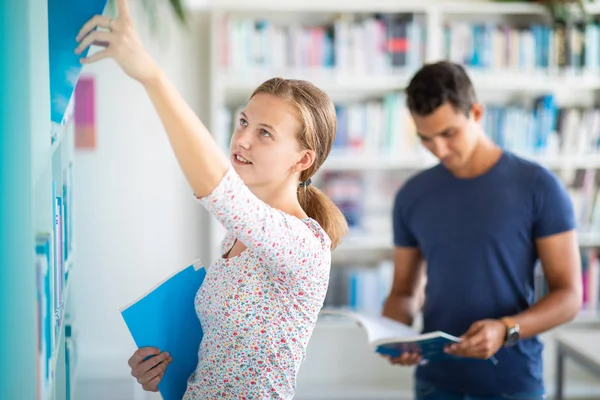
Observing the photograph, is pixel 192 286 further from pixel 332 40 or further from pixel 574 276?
pixel 332 40

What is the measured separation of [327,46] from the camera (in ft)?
12.1

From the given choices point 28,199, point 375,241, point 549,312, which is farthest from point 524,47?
point 28,199

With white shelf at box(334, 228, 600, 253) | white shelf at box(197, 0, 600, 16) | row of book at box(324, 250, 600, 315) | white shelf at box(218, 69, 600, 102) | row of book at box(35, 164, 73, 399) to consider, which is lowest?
row of book at box(324, 250, 600, 315)

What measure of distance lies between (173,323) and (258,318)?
199mm

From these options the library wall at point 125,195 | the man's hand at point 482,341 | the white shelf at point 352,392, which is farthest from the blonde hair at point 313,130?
the white shelf at point 352,392

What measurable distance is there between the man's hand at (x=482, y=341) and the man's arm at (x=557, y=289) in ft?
0.24

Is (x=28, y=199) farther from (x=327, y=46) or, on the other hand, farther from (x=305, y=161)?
(x=327, y=46)

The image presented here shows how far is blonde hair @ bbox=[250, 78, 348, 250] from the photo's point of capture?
115 centimetres

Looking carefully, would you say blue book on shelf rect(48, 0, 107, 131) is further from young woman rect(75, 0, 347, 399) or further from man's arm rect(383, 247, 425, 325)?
man's arm rect(383, 247, 425, 325)

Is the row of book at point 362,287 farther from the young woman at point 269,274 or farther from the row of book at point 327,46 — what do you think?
the young woman at point 269,274

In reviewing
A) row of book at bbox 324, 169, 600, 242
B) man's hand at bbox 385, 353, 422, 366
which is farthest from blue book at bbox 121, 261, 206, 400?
row of book at bbox 324, 169, 600, 242

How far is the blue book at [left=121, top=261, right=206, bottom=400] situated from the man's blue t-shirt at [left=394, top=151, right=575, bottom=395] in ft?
Answer: 2.79

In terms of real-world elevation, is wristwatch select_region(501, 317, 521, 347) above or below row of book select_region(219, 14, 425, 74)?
below

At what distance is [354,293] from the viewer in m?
3.80
